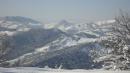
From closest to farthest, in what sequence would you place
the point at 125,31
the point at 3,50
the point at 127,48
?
the point at 127,48
the point at 125,31
the point at 3,50

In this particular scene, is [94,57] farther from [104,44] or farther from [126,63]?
[126,63]

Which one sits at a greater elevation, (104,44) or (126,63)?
(104,44)

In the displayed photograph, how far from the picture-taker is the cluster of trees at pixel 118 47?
23391 millimetres

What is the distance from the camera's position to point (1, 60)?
4891cm

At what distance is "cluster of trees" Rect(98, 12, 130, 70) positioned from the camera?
23.4 m

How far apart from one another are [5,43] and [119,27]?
1137 inches

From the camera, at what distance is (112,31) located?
83.3 feet

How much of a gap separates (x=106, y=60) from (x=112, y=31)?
2723mm

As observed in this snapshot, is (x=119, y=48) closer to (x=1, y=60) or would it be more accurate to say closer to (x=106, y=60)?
(x=106, y=60)

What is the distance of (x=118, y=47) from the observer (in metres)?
24.0

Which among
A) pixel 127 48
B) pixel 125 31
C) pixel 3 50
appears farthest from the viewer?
pixel 3 50

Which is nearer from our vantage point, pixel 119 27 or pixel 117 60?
pixel 117 60

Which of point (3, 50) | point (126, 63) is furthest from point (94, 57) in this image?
point (3, 50)

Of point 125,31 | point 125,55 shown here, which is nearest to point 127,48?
point 125,55
